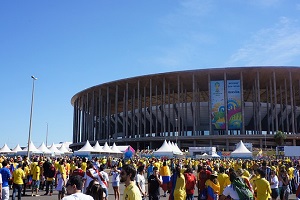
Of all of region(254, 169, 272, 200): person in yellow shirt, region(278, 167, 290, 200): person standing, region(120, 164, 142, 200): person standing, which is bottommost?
region(278, 167, 290, 200): person standing

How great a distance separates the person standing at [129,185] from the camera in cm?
530

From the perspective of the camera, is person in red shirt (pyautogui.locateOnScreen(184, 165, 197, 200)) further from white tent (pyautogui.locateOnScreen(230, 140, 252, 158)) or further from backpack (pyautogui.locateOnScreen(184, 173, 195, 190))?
white tent (pyautogui.locateOnScreen(230, 140, 252, 158))

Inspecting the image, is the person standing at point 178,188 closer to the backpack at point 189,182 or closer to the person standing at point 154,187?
the backpack at point 189,182

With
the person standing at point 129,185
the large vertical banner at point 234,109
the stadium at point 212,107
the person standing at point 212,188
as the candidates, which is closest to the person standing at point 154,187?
the person standing at point 212,188

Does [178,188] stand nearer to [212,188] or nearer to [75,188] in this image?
[212,188]

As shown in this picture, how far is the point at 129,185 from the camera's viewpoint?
5402 millimetres

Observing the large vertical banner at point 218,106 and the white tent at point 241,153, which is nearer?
the white tent at point 241,153

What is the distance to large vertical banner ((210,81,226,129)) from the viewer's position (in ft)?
219

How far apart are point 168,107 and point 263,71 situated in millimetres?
22165

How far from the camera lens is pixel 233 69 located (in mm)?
68062

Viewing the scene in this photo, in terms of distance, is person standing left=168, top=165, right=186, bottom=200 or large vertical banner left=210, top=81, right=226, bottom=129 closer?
person standing left=168, top=165, right=186, bottom=200

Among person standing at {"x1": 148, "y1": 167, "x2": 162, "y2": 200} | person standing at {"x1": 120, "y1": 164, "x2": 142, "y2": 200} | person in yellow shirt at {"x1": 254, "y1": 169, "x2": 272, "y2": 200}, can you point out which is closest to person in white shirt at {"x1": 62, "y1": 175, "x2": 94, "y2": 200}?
person standing at {"x1": 120, "y1": 164, "x2": 142, "y2": 200}

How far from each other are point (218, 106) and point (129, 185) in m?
63.0

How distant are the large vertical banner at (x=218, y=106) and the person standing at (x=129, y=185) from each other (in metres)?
62.8
